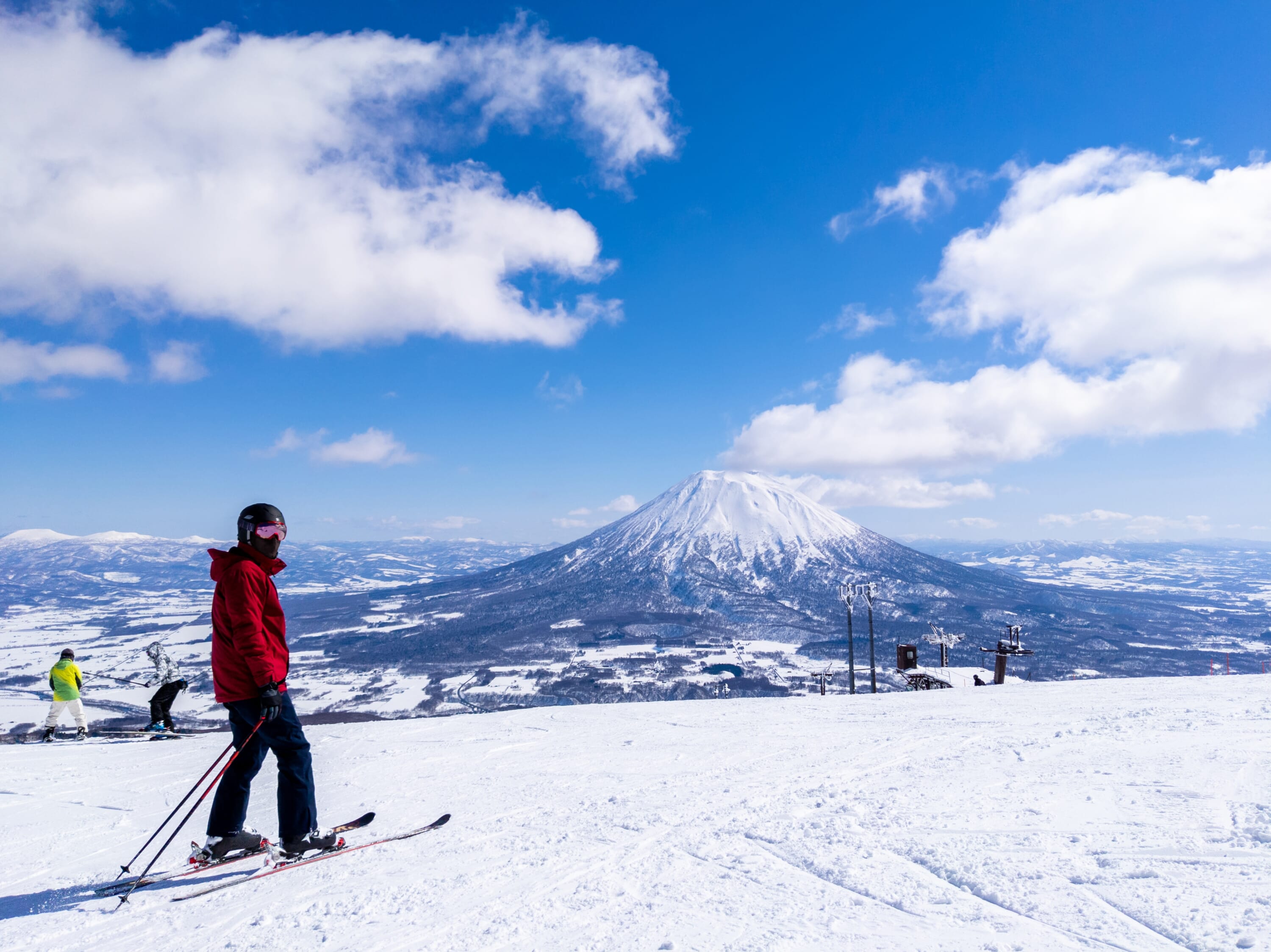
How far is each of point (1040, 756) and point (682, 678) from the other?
121m

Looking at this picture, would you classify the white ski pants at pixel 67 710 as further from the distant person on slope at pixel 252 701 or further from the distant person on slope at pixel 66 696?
the distant person on slope at pixel 252 701

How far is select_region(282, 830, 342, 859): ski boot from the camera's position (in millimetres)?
4418

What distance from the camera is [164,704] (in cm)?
1189

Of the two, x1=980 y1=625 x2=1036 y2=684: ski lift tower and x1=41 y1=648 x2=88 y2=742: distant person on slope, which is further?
x1=980 y1=625 x2=1036 y2=684: ski lift tower

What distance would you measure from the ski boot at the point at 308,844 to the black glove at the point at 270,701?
3.07 feet

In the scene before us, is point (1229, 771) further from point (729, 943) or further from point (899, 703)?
point (899, 703)

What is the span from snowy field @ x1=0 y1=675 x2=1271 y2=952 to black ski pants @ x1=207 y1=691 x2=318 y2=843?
428mm

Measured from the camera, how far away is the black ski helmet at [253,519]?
14.9ft

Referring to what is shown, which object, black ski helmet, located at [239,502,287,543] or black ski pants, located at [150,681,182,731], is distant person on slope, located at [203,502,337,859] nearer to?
black ski helmet, located at [239,502,287,543]

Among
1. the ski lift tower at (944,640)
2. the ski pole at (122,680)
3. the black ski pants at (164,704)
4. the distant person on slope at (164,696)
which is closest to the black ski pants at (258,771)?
the distant person on slope at (164,696)

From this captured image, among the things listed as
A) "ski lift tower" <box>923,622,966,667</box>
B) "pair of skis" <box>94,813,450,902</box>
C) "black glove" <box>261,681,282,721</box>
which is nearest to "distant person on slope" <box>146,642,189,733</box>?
"pair of skis" <box>94,813,450,902</box>

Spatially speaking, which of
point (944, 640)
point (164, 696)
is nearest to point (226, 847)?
point (164, 696)

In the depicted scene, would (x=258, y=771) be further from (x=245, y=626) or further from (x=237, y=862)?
(x=245, y=626)

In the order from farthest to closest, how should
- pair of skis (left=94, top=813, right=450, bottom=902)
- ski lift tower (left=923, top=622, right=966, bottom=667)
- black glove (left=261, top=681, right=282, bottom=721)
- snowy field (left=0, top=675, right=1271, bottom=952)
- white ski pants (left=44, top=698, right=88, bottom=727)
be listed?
ski lift tower (left=923, top=622, right=966, bottom=667), white ski pants (left=44, top=698, right=88, bottom=727), black glove (left=261, top=681, right=282, bottom=721), pair of skis (left=94, top=813, right=450, bottom=902), snowy field (left=0, top=675, right=1271, bottom=952)
